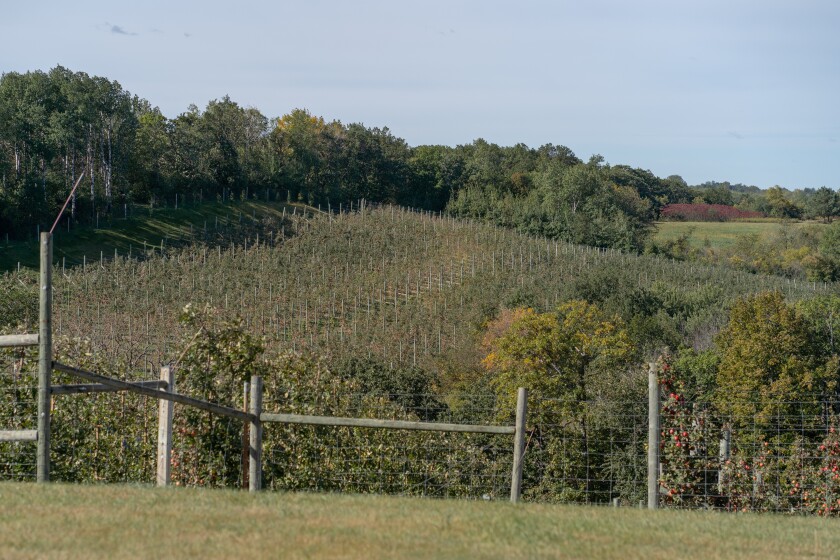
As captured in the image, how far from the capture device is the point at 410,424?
9.25 m

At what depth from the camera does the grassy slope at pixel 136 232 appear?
47222mm

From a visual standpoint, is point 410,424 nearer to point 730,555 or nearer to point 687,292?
point 730,555

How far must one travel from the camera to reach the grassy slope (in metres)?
47.2

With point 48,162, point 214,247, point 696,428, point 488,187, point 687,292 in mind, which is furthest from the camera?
point 488,187

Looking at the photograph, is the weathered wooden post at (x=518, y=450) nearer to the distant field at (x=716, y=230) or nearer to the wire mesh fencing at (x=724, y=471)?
the wire mesh fencing at (x=724, y=471)

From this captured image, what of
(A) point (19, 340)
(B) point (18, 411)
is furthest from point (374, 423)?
(B) point (18, 411)

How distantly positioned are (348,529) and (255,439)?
9.42ft

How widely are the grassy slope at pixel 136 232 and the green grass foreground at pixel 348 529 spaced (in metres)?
41.0

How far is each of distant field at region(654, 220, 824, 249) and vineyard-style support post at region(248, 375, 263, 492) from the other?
7750 centimetres

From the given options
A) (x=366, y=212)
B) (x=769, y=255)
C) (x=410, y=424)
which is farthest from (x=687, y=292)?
(x=410, y=424)

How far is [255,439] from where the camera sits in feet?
30.4

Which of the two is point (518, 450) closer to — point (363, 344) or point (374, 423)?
point (374, 423)

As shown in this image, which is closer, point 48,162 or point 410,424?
point 410,424

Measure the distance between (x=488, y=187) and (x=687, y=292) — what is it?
37028mm
